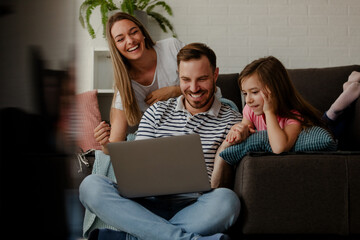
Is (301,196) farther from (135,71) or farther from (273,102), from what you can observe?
(135,71)

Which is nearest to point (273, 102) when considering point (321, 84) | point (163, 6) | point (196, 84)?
point (196, 84)

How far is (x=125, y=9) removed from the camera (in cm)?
324

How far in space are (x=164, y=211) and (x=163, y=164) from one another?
22cm

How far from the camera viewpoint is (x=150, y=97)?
2043 millimetres

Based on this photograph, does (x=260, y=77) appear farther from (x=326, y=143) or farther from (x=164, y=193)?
(x=164, y=193)

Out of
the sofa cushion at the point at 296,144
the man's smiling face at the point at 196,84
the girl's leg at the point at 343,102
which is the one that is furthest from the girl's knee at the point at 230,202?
the girl's leg at the point at 343,102

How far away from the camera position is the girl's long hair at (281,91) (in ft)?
5.38

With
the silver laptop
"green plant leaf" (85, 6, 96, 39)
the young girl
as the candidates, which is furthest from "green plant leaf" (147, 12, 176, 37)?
the silver laptop

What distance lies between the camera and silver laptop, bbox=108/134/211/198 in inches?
53.8

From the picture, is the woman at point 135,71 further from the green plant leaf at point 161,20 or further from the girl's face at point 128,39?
the green plant leaf at point 161,20

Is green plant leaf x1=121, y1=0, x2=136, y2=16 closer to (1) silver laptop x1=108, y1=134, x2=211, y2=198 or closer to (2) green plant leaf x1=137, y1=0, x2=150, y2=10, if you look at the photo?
(2) green plant leaf x1=137, y1=0, x2=150, y2=10

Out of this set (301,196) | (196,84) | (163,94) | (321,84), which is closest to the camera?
(301,196)

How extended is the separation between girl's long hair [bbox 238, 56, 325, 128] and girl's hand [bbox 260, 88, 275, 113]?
1 centimetres

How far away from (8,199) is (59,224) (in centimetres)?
4
